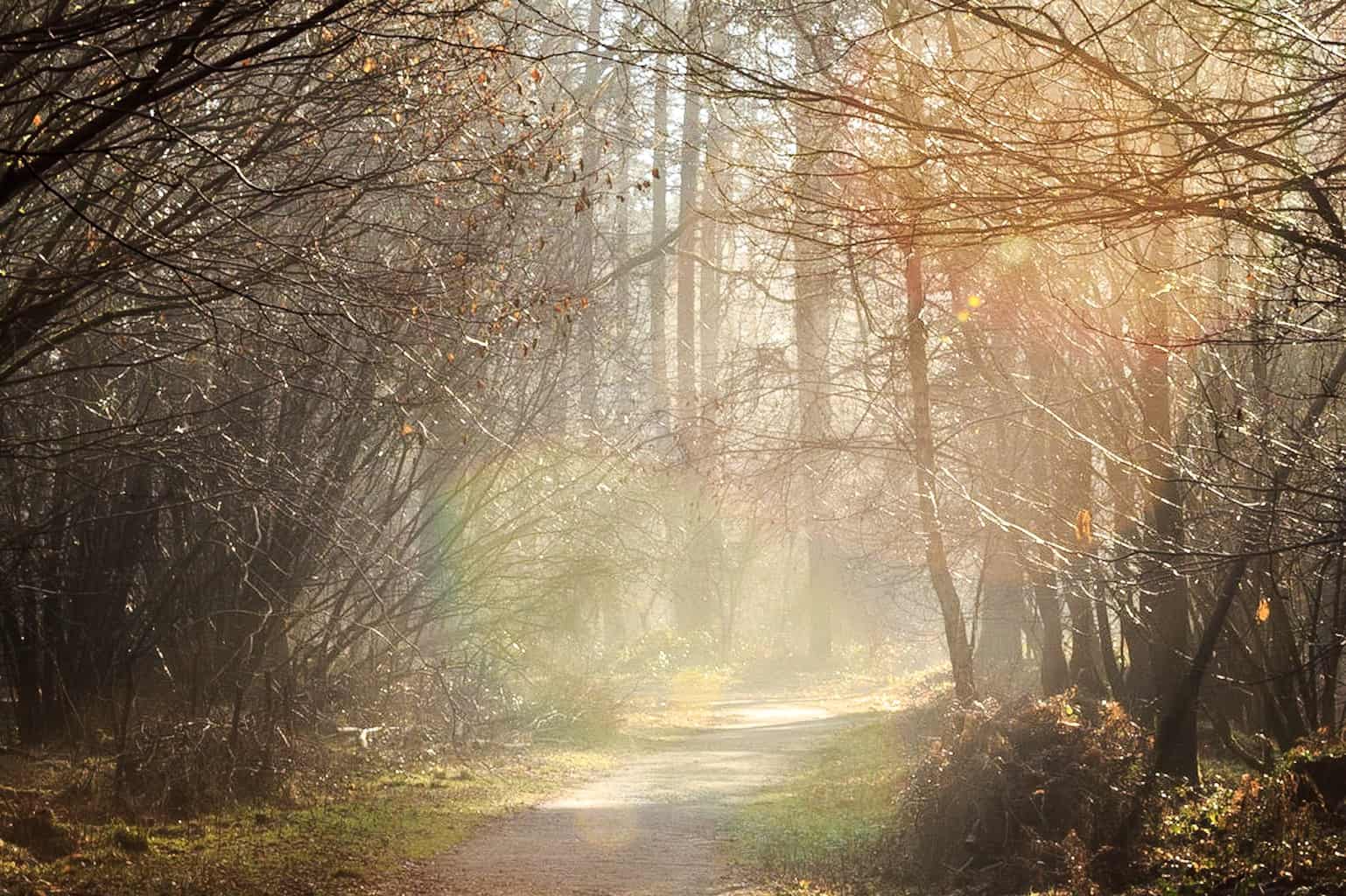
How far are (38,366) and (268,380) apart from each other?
191 cm

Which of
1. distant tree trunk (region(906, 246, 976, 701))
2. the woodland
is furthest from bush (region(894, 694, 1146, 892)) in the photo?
distant tree trunk (region(906, 246, 976, 701))

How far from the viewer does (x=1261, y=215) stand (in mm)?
6762

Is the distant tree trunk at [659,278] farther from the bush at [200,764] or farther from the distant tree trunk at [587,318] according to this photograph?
the bush at [200,764]

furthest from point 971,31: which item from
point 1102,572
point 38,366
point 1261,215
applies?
point 38,366

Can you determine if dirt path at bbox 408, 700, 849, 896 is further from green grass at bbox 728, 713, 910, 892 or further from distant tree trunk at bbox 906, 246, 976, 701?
distant tree trunk at bbox 906, 246, 976, 701

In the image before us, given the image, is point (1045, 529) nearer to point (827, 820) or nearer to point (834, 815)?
point (834, 815)

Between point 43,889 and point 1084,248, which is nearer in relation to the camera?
point 43,889

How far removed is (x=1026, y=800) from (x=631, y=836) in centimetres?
374

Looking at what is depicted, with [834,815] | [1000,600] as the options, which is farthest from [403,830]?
[1000,600]

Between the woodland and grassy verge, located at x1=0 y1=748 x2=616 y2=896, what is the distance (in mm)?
379

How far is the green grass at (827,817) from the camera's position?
420 inches

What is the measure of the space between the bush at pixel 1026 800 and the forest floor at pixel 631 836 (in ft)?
5.65

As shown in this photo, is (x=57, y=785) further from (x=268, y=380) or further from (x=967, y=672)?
(x=967, y=672)

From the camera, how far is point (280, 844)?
410 inches
